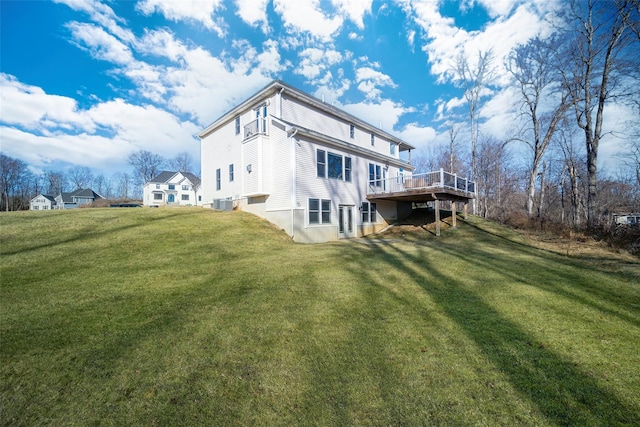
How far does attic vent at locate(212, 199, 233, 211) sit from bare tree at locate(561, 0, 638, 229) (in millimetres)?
18656

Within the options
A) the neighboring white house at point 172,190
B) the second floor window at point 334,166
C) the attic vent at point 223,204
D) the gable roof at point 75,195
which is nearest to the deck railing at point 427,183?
the second floor window at point 334,166

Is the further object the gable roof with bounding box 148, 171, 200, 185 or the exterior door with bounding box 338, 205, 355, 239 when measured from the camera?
the gable roof with bounding box 148, 171, 200, 185

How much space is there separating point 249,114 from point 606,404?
16.5 m

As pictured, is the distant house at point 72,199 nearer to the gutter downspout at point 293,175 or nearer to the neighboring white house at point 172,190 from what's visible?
the neighboring white house at point 172,190

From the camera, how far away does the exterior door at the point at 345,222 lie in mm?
15070

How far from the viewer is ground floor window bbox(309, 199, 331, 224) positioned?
1339 centimetres

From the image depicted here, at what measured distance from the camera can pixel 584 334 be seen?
11.8 ft

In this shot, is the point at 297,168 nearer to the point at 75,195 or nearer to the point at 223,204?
the point at 223,204

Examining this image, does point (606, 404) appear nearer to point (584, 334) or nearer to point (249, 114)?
point (584, 334)

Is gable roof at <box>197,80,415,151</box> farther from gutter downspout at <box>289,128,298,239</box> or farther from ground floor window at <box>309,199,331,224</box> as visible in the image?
ground floor window at <box>309,199,331,224</box>

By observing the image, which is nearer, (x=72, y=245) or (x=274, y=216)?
(x=72, y=245)

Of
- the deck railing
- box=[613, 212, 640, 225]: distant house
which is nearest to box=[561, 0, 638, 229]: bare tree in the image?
box=[613, 212, 640, 225]: distant house

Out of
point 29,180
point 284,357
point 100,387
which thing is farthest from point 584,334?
point 29,180

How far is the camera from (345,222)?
50.4 feet
